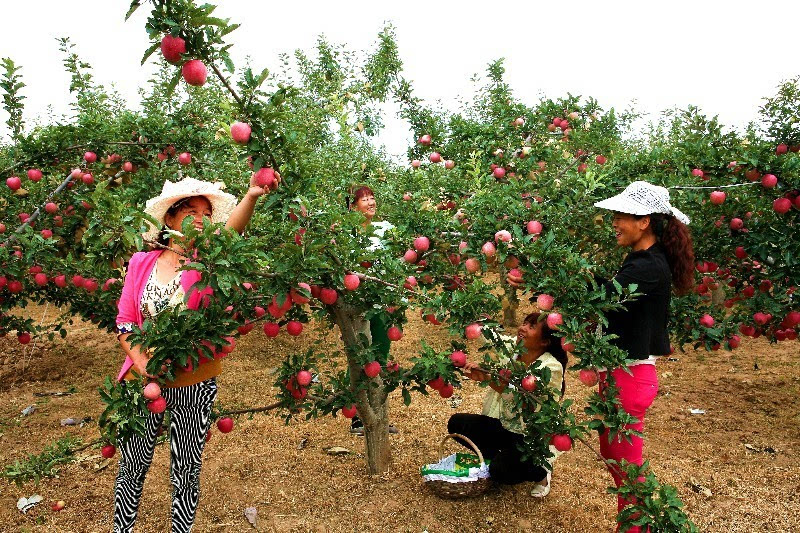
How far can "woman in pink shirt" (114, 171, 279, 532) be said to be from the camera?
2348 millimetres

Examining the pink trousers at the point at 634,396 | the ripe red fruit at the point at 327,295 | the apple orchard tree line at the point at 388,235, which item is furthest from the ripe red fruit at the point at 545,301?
the ripe red fruit at the point at 327,295

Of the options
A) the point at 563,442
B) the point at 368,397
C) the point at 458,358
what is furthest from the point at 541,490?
the point at 368,397

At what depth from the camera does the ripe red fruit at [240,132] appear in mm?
2082

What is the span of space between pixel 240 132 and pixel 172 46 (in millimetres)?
343

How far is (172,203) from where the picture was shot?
244cm

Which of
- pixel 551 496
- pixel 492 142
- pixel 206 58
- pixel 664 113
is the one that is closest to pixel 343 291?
pixel 206 58

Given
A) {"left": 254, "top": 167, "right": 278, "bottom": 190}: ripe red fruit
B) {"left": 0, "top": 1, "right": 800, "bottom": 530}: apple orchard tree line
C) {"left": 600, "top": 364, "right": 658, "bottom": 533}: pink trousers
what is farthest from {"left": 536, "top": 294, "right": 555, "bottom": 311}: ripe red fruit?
{"left": 254, "top": 167, "right": 278, "bottom": 190}: ripe red fruit

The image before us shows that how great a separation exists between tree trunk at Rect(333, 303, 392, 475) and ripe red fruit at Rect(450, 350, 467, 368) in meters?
0.46

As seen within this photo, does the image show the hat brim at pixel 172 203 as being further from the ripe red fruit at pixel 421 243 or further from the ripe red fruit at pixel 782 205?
the ripe red fruit at pixel 782 205

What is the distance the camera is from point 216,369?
2.48 m

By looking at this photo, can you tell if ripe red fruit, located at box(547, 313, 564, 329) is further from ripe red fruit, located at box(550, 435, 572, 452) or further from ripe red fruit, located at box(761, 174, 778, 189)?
ripe red fruit, located at box(761, 174, 778, 189)

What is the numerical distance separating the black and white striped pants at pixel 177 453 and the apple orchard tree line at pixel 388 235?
0.15 meters

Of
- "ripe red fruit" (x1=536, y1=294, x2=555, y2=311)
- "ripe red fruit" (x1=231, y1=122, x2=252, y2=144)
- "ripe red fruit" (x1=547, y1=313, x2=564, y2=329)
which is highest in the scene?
"ripe red fruit" (x1=231, y1=122, x2=252, y2=144)

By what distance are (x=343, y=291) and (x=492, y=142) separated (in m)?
2.48
